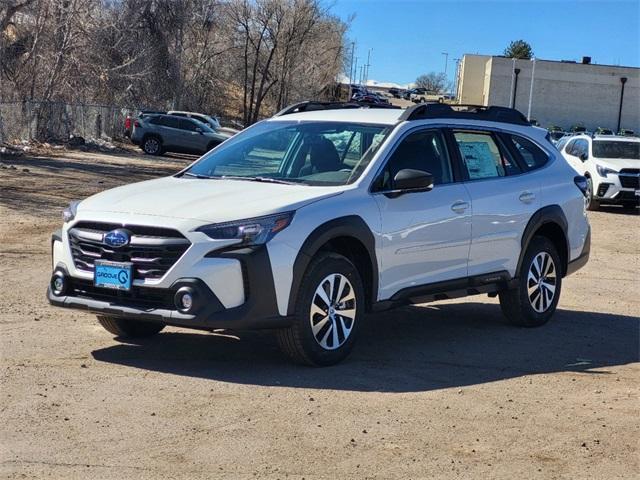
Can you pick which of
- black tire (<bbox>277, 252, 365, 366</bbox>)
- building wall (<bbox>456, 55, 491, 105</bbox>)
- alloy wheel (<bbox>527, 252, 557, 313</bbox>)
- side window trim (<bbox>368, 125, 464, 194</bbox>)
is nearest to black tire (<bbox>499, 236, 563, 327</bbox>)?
alloy wheel (<bbox>527, 252, 557, 313</bbox>)

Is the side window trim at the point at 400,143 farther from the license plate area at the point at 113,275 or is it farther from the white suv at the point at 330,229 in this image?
the license plate area at the point at 113,275

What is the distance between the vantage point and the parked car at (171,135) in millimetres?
36281

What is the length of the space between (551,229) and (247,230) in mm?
3882

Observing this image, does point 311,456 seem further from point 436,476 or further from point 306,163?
point 306,163

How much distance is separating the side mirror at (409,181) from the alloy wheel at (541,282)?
1.96 m

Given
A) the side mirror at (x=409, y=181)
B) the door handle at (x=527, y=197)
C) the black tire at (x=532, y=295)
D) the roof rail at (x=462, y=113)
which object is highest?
the roof rail at (x=462, y=113)

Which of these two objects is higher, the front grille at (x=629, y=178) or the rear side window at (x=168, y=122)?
the rear side window at (x=168, y=122)

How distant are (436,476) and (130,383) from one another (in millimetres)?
2329

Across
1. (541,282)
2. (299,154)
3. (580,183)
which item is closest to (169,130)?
(580,183)

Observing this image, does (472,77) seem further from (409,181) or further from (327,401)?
(327,401)

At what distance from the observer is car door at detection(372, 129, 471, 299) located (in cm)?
740

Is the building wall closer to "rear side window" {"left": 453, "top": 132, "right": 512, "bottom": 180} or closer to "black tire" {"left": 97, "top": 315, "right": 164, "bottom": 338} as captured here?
"rear side window" {"left": 453, "top": 132, "right": 512, "bottom": 180}

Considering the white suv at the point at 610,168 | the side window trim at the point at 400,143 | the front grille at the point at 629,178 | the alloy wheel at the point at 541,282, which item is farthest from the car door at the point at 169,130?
the side window trim at the point at 400,143

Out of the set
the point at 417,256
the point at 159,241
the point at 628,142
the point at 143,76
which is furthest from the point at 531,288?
the point at 143,76
